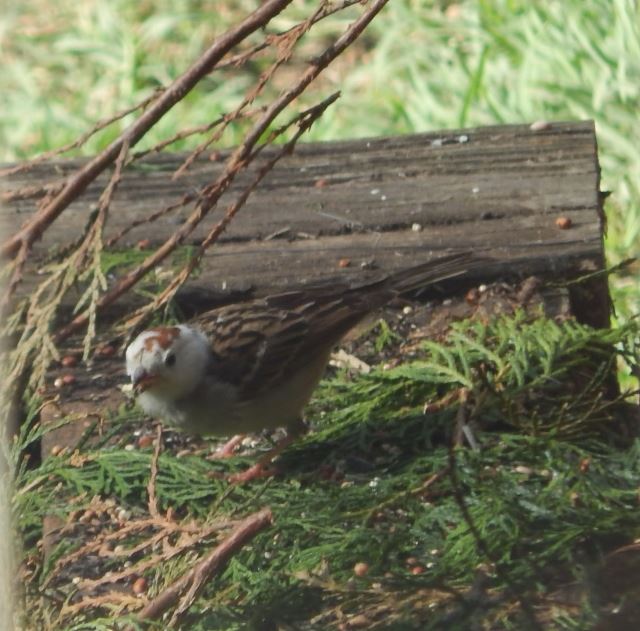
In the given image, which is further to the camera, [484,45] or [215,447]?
[484,45]

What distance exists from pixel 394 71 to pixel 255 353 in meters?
3.22

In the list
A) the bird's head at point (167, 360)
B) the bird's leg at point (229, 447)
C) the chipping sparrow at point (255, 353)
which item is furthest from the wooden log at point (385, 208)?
the bird's leg at point (229, 447)

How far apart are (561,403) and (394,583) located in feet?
2.98

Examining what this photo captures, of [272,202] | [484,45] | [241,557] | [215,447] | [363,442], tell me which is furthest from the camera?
[484,45]

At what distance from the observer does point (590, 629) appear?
237cm

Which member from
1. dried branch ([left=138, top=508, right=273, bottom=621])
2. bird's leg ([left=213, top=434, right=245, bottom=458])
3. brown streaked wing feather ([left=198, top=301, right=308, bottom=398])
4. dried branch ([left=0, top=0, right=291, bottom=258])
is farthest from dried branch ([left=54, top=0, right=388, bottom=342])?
dried branch ([left=138, top=508, right=273, bottom=621])

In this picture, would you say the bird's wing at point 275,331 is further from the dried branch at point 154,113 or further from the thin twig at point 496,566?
the thin twig at point 496,566

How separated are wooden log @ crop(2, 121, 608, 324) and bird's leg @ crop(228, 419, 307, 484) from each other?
468 millimetres

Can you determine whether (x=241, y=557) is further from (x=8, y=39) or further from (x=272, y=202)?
(x=8, y=39)

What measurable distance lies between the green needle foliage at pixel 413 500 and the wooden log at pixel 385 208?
1.05ft

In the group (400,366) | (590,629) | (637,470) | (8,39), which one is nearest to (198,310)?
→ (400,366)

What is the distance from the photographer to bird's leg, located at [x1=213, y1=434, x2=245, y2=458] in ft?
12.0

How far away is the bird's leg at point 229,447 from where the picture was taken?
12.0 ft

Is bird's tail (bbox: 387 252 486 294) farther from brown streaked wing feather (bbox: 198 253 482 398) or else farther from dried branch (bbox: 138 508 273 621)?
dried branch (bbox: 138 508 273 621)
